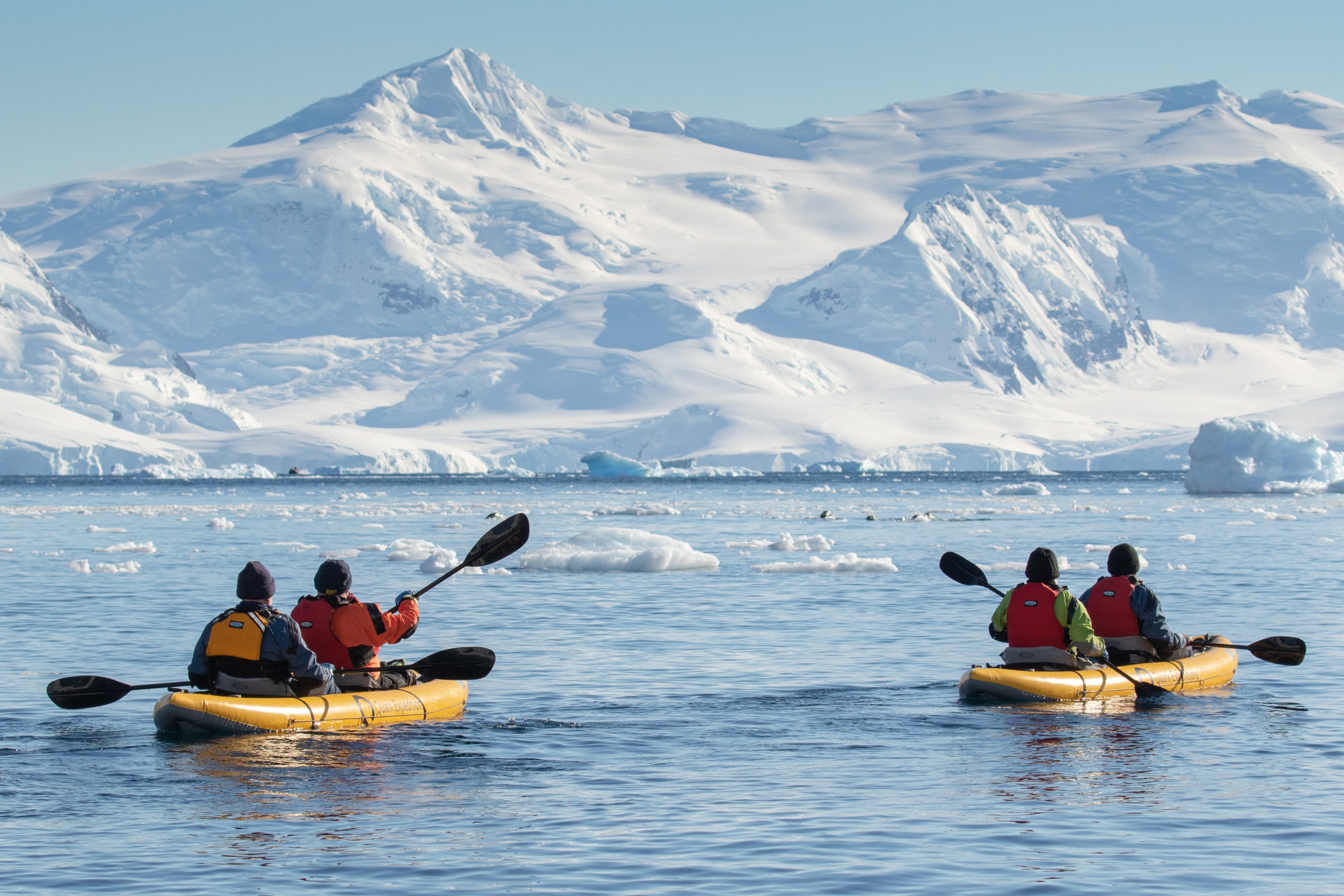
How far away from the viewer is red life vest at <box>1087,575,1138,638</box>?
14633mm

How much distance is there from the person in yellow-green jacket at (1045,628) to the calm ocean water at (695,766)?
1.77 feet

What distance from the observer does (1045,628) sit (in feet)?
45.7

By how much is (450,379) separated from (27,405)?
3248 inches

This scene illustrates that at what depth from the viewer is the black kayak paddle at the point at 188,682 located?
12.5m

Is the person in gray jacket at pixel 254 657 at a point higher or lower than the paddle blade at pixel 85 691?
higher

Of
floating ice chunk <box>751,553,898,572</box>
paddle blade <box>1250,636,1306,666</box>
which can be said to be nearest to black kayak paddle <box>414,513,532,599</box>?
paddle blade <box>1250,636,1306,666</box>

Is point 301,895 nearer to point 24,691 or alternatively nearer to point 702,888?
point 702,888

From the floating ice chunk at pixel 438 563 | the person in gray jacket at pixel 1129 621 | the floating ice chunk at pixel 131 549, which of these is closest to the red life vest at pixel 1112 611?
the person in gray jacket at pixel 1129 621

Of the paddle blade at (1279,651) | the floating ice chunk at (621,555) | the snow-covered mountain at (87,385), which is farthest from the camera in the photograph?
the snow-covered mountain at (87,385)

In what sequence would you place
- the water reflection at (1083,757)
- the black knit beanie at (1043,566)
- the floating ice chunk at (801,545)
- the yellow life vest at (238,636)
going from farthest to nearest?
the floating ice chunk at (801,545) → the black knit beanie at (1043,566) → the yellow life vest at (238,636) → the water reflection at (1083,757)

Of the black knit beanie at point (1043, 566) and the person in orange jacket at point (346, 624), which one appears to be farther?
the black knit beanie at point (1043, 566)

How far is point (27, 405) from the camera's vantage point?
4705 inches

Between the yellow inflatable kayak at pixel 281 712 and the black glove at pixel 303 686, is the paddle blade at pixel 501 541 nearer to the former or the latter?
the yellow inflatable kayak at pixel 281 712

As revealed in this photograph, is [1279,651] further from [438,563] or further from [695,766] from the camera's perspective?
[438,563]
